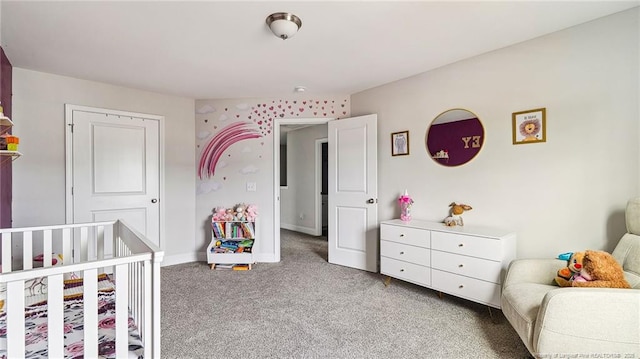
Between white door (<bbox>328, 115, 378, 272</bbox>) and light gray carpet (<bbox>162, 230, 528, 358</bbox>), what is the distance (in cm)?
33

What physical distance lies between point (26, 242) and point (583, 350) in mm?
3190

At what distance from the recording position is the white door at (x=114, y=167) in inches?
120

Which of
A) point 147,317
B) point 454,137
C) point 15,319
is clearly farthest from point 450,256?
point 15,319

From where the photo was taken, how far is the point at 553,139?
2156 mm

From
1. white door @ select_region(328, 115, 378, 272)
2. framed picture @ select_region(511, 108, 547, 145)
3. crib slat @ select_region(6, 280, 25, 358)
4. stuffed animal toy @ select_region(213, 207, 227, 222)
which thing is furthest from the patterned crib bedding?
framed picture @ select_region(511, 108, 547, 145)

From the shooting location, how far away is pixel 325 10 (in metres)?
1.83

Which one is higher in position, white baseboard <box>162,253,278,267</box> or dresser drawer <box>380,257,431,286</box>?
dresser drawer <box>380,257,431,286</box>

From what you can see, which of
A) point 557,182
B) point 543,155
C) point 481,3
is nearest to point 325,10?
point 481,3

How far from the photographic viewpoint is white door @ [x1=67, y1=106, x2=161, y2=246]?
120 inches

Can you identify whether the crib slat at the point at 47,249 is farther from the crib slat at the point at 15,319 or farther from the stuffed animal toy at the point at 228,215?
the stuffed animal toy at the point at 228,215

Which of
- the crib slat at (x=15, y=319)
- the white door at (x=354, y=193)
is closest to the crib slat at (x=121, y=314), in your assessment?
the crib slat at (x=15, y=319)

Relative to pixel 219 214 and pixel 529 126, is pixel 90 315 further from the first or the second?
pixel 529 126

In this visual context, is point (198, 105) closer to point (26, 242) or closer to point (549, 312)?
point (26, 242)

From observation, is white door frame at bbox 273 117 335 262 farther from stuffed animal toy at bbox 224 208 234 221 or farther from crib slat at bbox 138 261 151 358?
A: crib slat at bbox 138 261 151 358
